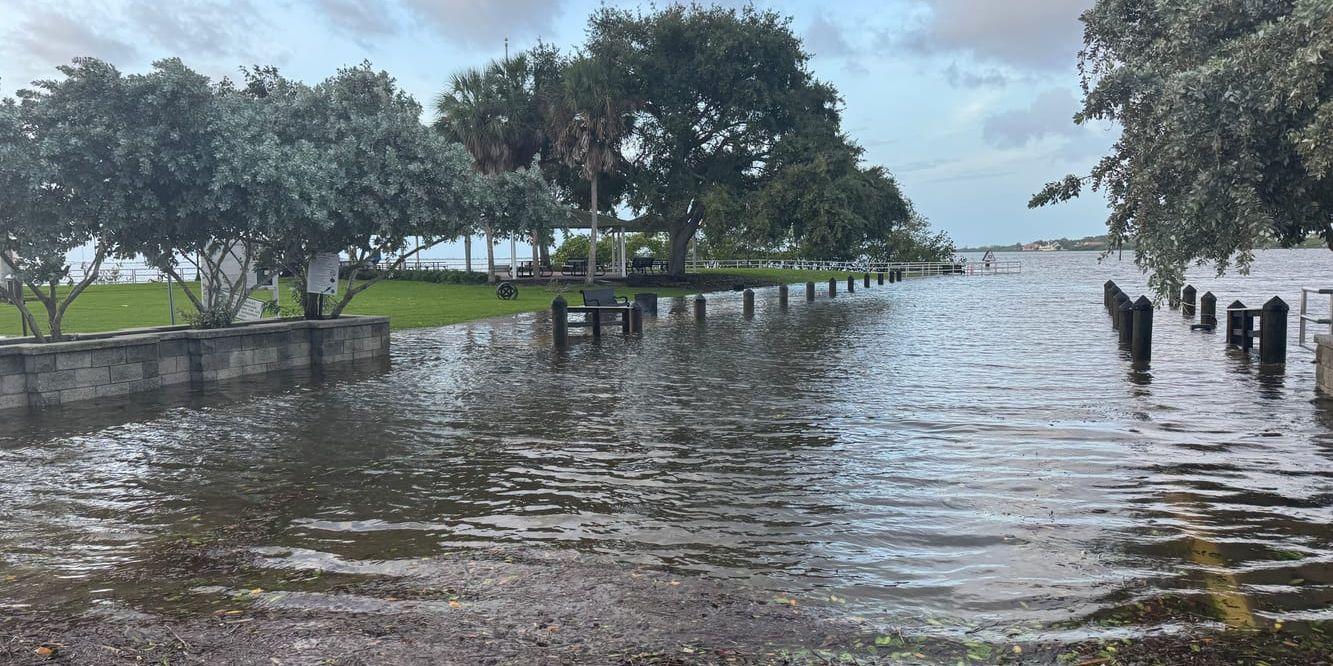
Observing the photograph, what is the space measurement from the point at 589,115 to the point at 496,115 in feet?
19.5

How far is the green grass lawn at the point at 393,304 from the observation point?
21.2 metres

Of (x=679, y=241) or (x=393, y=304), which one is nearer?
(x=393, y=304)

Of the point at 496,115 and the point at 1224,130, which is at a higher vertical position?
the point at 496,115

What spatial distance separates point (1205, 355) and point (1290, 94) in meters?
9.17

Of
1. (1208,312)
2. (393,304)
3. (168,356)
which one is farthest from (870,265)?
(168,356)

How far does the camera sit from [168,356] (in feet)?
41.5

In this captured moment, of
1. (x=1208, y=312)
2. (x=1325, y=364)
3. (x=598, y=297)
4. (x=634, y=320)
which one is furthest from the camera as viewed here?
(x=1208, y=312)

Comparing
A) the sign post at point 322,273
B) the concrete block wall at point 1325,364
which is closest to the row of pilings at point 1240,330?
the concrete block wall at point 1325,364

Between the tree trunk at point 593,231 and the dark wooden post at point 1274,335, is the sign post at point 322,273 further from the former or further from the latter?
the tree trunk at point 593,231

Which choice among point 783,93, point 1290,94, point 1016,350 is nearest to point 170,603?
point 1290,94

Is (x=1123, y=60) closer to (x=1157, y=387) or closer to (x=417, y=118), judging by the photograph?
(x=1157, y=387)

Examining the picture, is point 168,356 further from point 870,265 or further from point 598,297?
point 870,265

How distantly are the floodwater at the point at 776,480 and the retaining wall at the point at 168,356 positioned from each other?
0.82 m

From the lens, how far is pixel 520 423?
379 inches
